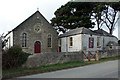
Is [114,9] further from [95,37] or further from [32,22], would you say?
[32,22]

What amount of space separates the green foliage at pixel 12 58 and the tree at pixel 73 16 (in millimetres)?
31082

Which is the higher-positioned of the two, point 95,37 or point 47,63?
point 95,37

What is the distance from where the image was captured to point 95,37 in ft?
140

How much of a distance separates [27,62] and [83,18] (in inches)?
1222

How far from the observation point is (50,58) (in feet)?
92.5

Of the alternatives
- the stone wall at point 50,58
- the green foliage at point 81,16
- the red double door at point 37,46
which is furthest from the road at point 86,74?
the green foliage at point 81,16

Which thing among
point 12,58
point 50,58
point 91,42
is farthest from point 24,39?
point 12,58

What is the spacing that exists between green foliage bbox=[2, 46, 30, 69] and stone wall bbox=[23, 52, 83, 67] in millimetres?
738

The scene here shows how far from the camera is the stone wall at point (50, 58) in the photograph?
85.0 feet

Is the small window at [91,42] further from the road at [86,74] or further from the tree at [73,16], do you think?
the road at [86,74]

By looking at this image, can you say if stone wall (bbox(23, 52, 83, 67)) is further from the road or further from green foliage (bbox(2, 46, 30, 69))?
the road

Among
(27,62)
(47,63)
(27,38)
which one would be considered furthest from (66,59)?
(27,38)

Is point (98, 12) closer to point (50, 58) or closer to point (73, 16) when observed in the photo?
point (73, 16)

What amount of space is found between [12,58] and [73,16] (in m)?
33.8
